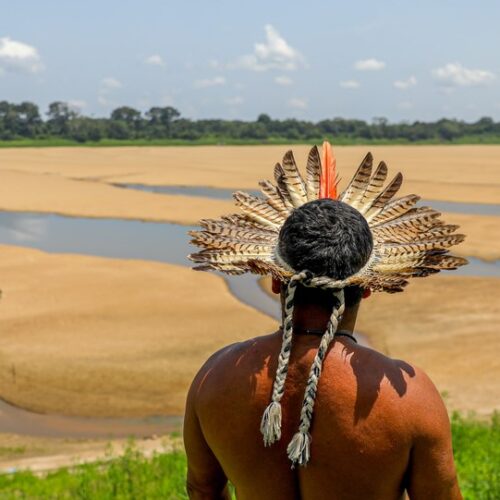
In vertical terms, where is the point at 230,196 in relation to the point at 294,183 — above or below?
below

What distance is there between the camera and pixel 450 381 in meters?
11.3

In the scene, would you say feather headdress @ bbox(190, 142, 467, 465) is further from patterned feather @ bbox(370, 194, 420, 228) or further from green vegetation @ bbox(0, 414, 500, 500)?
green vegetation @ bbox(0, 414, 500, 500)

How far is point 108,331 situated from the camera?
44.7 ft

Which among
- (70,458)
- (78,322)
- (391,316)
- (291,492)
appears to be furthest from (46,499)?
(391,316)

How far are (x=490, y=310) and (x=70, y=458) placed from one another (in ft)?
30.7

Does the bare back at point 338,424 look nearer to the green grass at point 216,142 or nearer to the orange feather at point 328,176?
the orange feather at point 328,176

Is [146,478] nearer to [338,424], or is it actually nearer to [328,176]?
[328,176]

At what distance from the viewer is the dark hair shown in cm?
216

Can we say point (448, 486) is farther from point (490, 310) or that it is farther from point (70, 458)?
point (490, 310)

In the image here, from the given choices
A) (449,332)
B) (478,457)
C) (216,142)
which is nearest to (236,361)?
(478,457)

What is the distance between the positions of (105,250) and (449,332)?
10860mm

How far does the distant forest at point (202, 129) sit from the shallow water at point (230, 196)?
3902 centimetres

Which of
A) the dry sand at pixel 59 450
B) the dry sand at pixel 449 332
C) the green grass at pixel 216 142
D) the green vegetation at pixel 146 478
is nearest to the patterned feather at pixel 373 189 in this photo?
the green vegetation at pixel 146 478

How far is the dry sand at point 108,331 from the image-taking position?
35.5 ft
